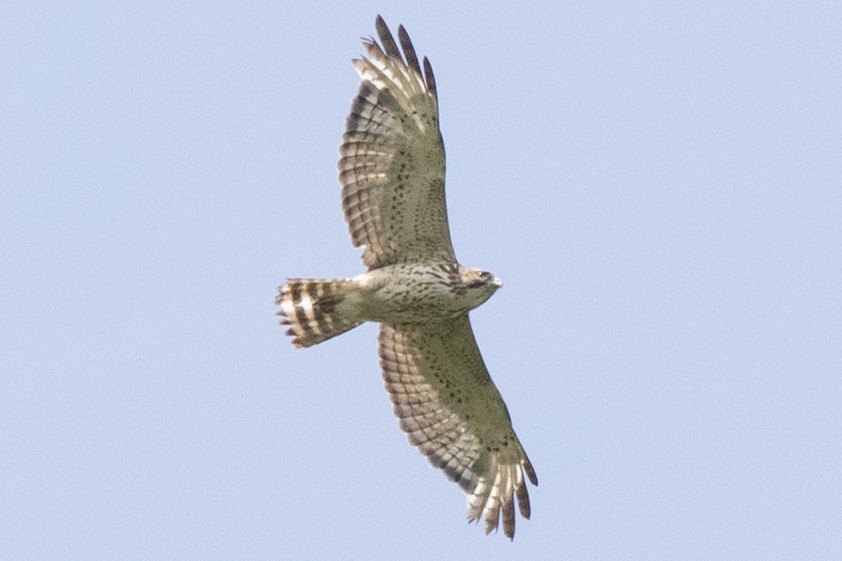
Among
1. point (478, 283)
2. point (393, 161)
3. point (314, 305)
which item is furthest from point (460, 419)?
point (393, 161)

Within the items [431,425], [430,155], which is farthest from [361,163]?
[431,425]

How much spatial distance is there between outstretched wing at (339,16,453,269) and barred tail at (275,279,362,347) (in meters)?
0.42

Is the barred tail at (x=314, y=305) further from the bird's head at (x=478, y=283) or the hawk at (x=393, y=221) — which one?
the bird's head at (x=478, y=283)

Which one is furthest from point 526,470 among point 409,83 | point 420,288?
point 409,83

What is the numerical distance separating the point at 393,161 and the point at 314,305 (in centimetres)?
140

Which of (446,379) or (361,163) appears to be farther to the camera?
(446,379)

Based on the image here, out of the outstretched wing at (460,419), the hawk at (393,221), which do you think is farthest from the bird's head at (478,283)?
the outstretched wing at (460,419)

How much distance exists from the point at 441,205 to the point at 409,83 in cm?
107

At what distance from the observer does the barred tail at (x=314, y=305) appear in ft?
53.0

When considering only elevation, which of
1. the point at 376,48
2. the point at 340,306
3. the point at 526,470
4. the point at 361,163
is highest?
the point at 376,48

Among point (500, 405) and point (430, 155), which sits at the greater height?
point (430, 155)

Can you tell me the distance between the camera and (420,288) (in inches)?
639

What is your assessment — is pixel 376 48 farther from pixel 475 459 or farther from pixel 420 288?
pixel 475 459

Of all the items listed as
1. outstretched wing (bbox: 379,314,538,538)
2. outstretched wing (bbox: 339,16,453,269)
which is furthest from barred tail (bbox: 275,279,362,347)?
outstretched wing (bbox: 379,314,538,538)
